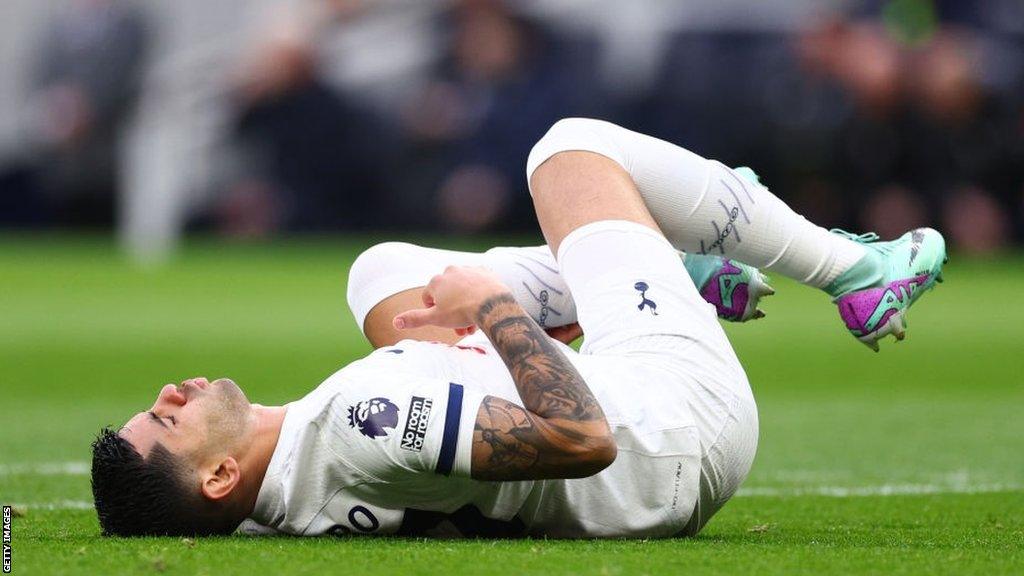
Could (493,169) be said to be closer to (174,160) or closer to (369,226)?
(369,226)

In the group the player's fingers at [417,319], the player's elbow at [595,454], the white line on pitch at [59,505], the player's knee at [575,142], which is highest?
the player's knee at [575,142]

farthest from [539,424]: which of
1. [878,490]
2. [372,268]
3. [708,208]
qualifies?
[878,490]

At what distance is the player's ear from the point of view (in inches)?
132

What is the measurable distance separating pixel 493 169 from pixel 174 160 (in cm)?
344

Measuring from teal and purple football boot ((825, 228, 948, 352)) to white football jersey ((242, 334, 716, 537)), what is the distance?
0.66 m

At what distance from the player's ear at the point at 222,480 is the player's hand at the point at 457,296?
0.47 metres

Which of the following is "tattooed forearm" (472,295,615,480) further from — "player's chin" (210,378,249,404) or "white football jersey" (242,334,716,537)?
"player's chin" (210,378,249,404)

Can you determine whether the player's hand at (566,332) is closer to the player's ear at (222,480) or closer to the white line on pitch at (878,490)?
the white line on pitch at (878,490)

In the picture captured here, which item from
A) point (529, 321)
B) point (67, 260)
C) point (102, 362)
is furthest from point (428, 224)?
point (529, 321)

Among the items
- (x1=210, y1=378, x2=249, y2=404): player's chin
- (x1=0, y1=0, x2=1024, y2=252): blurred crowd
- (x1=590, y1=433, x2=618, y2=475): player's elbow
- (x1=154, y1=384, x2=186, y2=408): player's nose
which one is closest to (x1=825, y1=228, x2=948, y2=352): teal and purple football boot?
(x1=590, y1=433, x2=618, y2=475): player's elbow

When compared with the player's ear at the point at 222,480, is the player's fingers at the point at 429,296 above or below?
above

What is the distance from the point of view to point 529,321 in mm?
3273

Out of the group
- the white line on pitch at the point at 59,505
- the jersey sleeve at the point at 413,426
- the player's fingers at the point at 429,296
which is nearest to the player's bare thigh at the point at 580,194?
the player's fingers at the point at 429,296

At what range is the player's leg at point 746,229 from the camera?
12.6 ft
